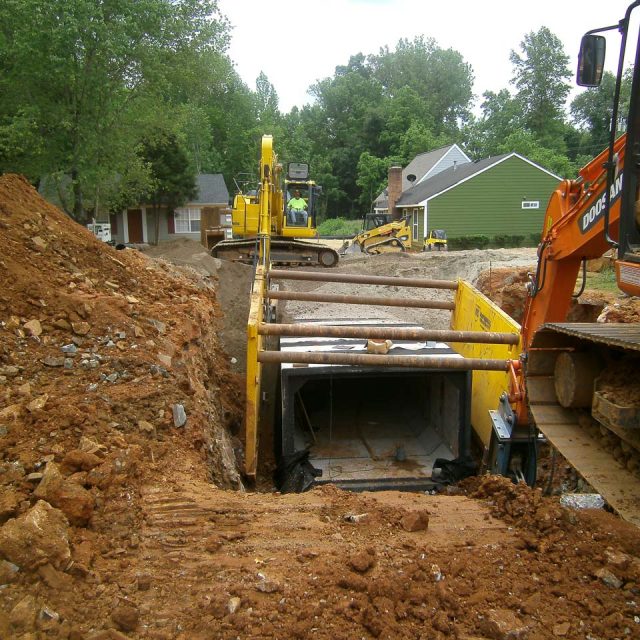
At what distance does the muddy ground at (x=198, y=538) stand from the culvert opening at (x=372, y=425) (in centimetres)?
134

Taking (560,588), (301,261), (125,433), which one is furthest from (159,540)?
(301,261)

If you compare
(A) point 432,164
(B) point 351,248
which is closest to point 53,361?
(B) point 351,248

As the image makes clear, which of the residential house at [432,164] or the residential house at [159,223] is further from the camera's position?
the residential house at [432,164]

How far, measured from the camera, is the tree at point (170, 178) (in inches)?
1214

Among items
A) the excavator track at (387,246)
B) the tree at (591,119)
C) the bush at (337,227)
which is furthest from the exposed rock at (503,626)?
the tree at (591,119)

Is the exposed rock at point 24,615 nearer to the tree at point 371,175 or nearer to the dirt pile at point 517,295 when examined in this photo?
the dirt pile at point 517,295

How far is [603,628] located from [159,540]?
7.21 feet

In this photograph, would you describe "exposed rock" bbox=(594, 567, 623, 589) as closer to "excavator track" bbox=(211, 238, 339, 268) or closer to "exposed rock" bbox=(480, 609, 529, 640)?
"exposed rock" bbox=(480, 609, 529, 640)

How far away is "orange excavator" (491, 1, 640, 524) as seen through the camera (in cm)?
305

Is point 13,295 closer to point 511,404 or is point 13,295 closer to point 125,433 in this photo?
point 125,433

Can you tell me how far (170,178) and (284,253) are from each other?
14671 millimetres

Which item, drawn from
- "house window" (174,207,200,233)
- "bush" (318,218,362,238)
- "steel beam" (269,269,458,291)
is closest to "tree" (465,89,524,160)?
"bush" (318,218,362,238)

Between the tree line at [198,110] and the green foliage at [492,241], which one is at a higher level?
the tree line at [198,110]

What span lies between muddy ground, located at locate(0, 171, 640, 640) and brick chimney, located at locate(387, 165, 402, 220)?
3566cm
